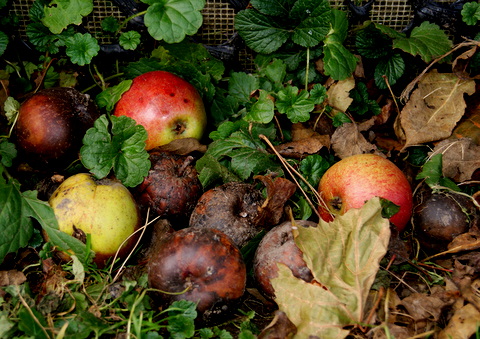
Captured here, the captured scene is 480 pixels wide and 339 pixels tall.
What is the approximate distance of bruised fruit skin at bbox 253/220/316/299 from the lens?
6.70ft

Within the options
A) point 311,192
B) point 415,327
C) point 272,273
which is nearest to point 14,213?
point 272,273

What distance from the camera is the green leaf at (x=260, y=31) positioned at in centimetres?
292

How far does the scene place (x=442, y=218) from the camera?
2424mm

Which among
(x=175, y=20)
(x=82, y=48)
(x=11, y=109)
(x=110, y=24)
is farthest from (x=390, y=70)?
(x=11, y=109)

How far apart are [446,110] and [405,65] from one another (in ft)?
1.39

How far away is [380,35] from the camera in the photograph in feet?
9.84

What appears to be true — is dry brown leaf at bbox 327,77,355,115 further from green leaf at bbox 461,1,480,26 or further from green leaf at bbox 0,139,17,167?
green leaf at bbox 0,139,17,167

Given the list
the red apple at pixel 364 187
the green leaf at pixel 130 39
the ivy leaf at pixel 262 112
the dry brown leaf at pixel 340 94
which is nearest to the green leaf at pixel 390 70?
the dry brown leaf at pixel 340 94

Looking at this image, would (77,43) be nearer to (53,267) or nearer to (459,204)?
(53,267)

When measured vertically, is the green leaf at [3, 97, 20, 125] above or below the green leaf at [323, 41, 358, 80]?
below

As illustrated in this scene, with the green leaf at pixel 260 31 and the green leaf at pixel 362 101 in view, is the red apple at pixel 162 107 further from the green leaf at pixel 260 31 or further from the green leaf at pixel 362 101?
the green leaf at pixel 362 101

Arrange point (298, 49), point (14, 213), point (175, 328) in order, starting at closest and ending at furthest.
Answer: point (175, 328) → point (14, 213) → point (298, 49)

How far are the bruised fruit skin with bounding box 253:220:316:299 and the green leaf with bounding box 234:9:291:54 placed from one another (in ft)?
4.24

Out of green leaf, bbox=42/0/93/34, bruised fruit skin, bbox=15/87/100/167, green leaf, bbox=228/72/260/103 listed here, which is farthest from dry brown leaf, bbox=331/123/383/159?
green leaf, bbox=42/0/93/34
